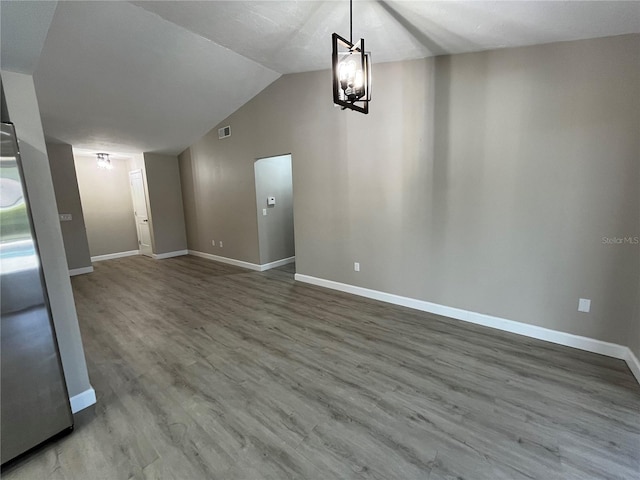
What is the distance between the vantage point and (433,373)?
2297 millimetres

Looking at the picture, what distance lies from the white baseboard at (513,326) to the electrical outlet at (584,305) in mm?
257

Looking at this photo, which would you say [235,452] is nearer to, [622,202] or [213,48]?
[622,202]

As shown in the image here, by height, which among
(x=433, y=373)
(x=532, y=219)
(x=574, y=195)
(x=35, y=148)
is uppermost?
(x=35, y=148)

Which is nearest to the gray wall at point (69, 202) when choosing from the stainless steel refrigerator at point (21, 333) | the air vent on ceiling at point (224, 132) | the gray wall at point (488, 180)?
the air vent on ceiling at point (224, 132)

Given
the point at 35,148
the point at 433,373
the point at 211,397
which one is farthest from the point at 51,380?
the point at 433,373

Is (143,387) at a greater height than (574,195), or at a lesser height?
lesser

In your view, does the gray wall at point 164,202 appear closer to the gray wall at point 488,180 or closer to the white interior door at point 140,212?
the white interior door at point 140,212

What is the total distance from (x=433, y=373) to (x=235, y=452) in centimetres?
157

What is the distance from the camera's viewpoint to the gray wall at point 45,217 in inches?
63.6

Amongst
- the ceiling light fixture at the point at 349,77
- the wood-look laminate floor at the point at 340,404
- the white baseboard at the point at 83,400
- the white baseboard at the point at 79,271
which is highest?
the ceiling light fixture at the point at 349,77

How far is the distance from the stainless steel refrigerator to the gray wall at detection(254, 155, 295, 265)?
3.77m

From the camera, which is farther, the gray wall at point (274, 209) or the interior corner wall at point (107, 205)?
the interior corner wall at point (107, 205)

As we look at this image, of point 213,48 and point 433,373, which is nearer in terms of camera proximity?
point 433,373

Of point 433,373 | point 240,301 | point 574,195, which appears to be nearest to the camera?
point 433,373
